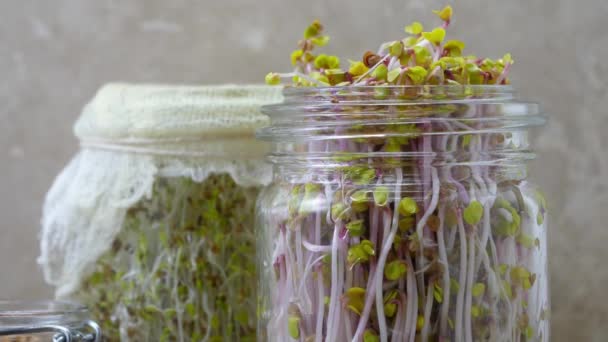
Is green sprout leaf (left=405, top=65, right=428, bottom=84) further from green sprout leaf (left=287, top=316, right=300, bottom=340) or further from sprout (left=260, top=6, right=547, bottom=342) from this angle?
green sprout leaf (left=287, top=316, right=300, bottom=340)

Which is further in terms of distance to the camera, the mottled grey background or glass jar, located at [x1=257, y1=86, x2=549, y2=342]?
the mottled grey background

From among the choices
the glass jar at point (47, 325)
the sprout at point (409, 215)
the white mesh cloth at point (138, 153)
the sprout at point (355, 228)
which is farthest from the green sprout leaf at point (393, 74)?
the glass jar at point (47, 325)

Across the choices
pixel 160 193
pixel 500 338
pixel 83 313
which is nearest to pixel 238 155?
pixel 160 193

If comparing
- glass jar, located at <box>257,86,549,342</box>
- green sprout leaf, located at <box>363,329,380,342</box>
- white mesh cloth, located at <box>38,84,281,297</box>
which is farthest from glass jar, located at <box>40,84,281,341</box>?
green sprout leaf, located at <box>363,329,380,342</box>

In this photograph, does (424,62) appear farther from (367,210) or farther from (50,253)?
(50,253)

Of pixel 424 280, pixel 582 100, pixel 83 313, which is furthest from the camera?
pixel 582 100
